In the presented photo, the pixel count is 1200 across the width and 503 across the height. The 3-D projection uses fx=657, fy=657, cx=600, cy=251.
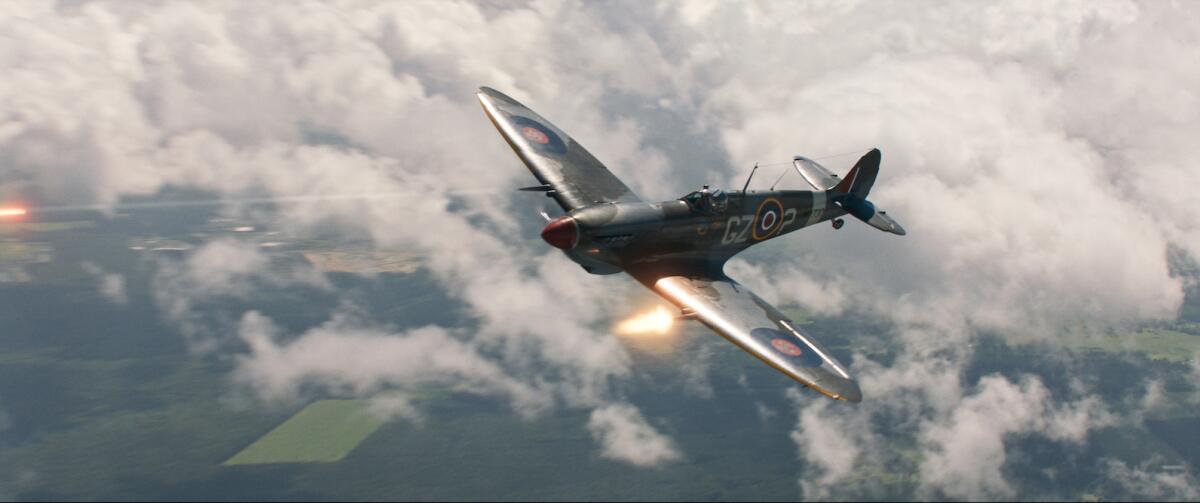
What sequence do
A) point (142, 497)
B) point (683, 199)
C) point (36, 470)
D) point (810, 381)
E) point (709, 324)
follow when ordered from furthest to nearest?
point (36, 470) < point (142, 497) < point (683, 199) < point (709, 324) < point (810, 381)

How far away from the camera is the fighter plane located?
21.8 metres

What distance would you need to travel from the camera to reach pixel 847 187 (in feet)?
108

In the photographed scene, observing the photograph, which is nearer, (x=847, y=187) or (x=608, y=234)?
(x=608, y=234)

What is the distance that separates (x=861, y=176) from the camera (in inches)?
1310

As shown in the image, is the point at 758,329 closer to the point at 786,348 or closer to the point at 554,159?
the point at 786,348

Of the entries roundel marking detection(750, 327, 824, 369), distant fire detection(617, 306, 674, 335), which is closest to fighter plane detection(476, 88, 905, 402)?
roundel marking detection(750, 327, 824, 369)

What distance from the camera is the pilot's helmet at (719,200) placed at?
26922mm

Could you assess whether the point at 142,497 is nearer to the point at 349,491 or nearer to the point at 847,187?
the point at 349,491

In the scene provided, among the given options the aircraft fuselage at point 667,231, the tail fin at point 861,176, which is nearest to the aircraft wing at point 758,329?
the aircraft fuselage at point 667,231

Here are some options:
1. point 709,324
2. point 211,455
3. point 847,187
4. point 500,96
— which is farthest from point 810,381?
point 211,455

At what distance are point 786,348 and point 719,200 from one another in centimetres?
782

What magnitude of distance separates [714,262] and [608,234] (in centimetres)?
575

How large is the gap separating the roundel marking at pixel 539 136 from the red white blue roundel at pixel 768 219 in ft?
31.8

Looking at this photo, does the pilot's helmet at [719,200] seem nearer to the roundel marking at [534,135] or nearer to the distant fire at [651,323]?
the distant fire at [651,323]
